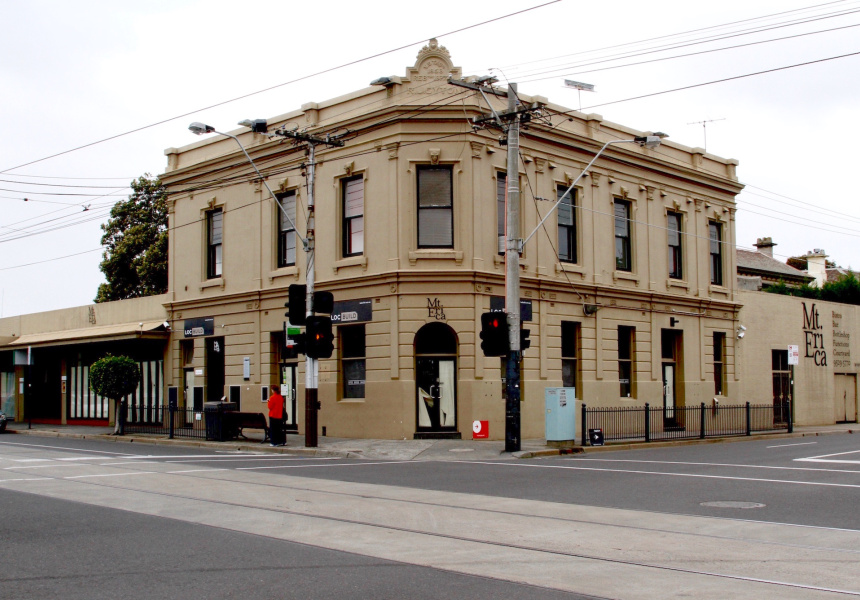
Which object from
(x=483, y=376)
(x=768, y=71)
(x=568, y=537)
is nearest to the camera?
(x=568, y=537)


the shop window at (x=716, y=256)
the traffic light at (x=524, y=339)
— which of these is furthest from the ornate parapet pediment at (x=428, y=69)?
the shop window at (x=716, y=256)

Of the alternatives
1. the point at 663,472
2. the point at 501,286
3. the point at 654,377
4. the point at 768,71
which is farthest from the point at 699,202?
the point at 663,472

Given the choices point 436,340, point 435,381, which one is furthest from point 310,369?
point 436,340

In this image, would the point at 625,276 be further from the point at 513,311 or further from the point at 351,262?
the point at 513,311

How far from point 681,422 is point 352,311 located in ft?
43.9

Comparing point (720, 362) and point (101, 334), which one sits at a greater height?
point (101, 334)

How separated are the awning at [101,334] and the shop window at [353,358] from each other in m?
9.34

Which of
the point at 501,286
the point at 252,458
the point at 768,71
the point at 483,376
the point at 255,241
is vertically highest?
the point at 768,71

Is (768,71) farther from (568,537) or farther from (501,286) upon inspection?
(568,537)

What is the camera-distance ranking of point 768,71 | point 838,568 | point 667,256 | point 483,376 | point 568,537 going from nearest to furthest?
1. point 838,568
2. point 568,537
3. point 768,71
4. point 483,376
5. point 667,256

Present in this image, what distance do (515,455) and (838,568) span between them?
13418mm

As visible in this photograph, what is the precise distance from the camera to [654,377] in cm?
3189

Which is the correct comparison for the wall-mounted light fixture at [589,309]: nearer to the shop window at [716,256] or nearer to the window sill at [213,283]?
the shop window at [716,256]

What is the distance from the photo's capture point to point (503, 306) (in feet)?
87.6
